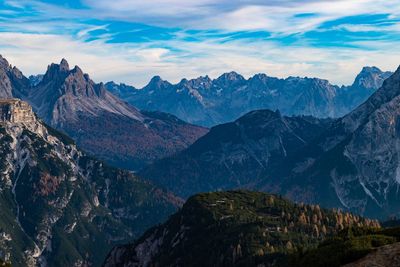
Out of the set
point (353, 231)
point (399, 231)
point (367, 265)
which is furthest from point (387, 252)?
point (353, 231)

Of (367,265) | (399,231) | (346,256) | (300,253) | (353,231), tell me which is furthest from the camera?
(353,231)

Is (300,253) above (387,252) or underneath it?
underneath

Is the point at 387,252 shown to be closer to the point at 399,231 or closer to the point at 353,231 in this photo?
the point at 399,231

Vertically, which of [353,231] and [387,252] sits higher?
[387,252]

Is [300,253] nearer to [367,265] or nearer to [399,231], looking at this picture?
[399,231]

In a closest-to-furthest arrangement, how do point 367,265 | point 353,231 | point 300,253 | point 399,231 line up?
1. point 367,265
2. point 399,231
3. point 300,253
4. point 353,231

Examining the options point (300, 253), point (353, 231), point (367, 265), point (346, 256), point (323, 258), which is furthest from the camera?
point (353, 231)

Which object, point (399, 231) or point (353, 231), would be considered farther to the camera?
point (353, 231)

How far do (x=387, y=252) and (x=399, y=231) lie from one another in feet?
124

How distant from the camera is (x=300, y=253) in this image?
168m

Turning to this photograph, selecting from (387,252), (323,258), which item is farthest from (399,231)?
(387,252)

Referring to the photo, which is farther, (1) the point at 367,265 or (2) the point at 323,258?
(2) the point at 323,258

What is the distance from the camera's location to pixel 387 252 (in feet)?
386

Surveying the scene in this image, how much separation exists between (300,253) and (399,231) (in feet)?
86.8
